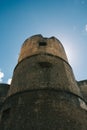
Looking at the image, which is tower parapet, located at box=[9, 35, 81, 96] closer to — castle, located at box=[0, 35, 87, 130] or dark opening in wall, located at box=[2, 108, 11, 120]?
castle, located at box=[0, 35, 87, 130]

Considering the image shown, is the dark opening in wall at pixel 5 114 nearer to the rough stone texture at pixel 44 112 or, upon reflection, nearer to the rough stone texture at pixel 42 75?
the rough stone texture at pixel 44 112

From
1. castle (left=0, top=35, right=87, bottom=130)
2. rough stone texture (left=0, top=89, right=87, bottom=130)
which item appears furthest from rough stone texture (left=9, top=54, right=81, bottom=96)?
rough stone texture (left=0, top=89, right=87, bottom=130)

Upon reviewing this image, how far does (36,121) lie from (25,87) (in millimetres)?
1909

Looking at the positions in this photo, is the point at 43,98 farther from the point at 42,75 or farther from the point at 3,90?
the point at 3,90

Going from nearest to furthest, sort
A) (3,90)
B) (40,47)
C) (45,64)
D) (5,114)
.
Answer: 1. (5,114)
2. (45,64)
3. (40,47)
4. (3,90)

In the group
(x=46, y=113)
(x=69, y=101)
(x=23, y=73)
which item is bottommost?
(x=46, y=113)

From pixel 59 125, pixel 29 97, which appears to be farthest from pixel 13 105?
pixel 59 125

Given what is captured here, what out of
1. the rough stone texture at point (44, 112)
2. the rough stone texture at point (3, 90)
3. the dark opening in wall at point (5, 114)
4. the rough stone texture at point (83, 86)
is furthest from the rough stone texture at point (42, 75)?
the rough stone texture at point (83, 86)

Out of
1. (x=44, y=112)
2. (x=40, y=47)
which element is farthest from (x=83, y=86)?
(x=44, y=112)

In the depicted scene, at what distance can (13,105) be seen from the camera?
7.58 metres

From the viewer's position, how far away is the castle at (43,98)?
6.59m

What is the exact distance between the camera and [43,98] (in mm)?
7281

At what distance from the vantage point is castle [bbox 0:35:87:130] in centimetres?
659

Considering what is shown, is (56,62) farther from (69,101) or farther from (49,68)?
(69,101)
